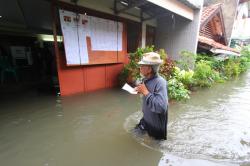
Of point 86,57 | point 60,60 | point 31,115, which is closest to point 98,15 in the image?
point 86,57

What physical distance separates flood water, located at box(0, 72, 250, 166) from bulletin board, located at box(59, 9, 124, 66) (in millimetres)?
1454

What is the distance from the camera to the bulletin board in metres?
5.74

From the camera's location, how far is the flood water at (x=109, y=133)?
3139 millimetres

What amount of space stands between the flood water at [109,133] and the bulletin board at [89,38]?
4.77ft

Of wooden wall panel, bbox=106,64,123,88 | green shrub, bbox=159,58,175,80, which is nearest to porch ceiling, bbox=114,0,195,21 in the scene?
green shrub, bbox=159,58,175,80

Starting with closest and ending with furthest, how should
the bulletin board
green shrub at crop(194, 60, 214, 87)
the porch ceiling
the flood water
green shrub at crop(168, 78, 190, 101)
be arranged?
1. the flood water
2. the bulletin board
3. green shrub at crop(168, 78, 190, 101)
4. the porch ceiling
5. green shrub at crop(194, 60, 214, 87)

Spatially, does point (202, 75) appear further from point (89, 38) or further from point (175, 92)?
point (89, 38)

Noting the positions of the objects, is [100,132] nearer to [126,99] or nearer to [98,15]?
[126,99]

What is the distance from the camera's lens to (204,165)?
9.96 ft

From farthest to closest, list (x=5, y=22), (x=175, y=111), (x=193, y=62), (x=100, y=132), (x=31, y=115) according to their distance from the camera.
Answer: (x=5, y=22) → (x=193, y=62) → (x=175, y=111) → (x=31, y=115) → (x=100, y=132)

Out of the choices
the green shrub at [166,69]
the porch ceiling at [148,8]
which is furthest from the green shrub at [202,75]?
the porch ceiling at [148,8]

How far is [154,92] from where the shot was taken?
282 cm

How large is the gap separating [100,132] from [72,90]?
281cm

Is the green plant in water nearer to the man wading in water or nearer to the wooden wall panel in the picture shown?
the wooden wall panel
